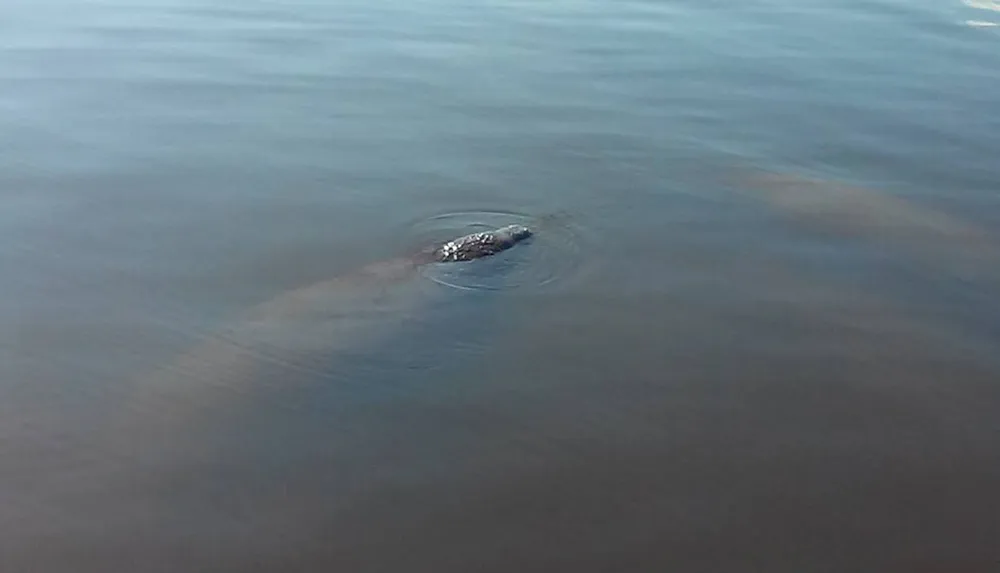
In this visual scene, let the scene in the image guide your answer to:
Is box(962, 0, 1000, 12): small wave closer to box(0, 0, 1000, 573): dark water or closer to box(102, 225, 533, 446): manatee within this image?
box(0, 0, 1000, 573): dark water

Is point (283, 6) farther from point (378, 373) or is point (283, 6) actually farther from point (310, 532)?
point (310, 532)

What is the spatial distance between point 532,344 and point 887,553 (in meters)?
2.29

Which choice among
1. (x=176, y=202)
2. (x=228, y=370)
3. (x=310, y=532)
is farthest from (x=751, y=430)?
(x=176, y=202)

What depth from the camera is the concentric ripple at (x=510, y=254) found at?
722cm

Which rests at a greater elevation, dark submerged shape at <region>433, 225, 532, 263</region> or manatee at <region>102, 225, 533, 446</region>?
dark submerged shape at <region>433, 225, 532, 263</region>

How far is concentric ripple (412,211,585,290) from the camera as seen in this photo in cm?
722

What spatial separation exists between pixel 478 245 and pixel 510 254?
218 mm

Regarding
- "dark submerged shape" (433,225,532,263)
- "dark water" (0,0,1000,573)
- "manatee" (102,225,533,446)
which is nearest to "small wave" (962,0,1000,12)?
"dark water" (0,0,1000,573)

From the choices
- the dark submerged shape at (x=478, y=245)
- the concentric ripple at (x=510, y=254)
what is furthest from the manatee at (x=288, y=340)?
the concentric ripple at (x=510, y=254)

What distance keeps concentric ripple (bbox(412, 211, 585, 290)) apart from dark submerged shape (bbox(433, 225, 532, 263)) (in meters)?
0.05

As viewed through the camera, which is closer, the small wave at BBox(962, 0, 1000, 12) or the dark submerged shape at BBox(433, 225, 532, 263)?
Result: the dark submerged shape at BBox(433, 225, 532, 263)

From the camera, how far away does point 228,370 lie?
20.5 ft

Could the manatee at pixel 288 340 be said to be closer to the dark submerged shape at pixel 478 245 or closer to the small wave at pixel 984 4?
the dark submerged shape at pixel 478 245

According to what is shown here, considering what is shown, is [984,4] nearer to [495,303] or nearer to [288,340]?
[495,303]
